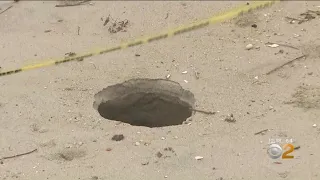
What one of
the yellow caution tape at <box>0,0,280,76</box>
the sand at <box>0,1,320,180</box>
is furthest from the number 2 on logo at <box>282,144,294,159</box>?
the yellow caution tape at <box>0,0,280,76</box>

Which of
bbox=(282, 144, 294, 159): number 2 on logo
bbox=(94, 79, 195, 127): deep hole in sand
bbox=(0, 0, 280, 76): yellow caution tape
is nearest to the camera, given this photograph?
bbox=(282, 144, 294, 159): number 2 on logo

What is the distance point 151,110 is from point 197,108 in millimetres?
815

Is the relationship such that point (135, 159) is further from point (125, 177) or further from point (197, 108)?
point (197, 108)

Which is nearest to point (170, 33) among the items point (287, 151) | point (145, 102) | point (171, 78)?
point (171, 78)

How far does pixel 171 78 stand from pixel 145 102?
0.42 m

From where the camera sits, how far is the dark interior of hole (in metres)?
6.47

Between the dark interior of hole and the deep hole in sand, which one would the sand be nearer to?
the deep hole in sand

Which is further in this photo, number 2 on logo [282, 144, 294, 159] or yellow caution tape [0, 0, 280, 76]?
yellow caution tape [0, 0, 280, 76]

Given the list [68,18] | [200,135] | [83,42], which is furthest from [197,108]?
[68,18]

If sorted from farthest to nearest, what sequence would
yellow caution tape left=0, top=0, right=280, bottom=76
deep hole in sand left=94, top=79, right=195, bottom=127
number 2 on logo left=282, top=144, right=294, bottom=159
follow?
yellow caution tape left=0, top=0, right=280, bottom=76, deep hole in sand left=94, top=79, right=195, bottom=127, number 2 on logo left=282, top=144, right=294, bottom=159

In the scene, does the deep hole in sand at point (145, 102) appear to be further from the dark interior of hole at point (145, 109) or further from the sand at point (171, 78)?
the sand at point (171, 78)

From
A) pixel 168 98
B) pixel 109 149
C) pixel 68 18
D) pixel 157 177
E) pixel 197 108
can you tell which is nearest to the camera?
pixel 157 177

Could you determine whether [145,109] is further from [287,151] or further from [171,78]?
[287,151]

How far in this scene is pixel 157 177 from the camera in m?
5.10
